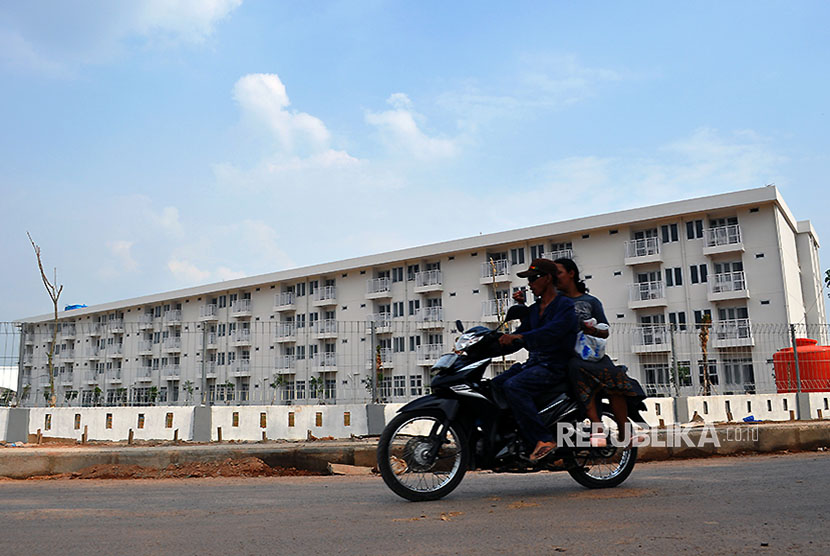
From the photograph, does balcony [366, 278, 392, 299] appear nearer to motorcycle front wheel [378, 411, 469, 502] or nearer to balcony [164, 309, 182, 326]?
balcony [164, 309, 182, 326]

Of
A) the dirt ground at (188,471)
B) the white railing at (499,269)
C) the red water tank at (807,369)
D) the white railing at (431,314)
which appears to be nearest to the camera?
the dirt ground at (188,471)

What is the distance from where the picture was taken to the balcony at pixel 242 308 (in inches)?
2279

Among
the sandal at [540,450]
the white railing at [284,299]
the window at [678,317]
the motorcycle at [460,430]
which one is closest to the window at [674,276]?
the window at [678,317]

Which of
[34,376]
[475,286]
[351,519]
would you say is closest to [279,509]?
[351,519]

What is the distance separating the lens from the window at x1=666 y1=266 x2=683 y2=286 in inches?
1524

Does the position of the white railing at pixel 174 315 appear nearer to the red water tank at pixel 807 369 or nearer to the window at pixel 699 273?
the window at pixel 699 273

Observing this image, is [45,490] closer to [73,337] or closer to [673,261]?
[73,337]

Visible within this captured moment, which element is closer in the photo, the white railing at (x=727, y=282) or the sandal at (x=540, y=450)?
the sandal at (x=540, y=450)

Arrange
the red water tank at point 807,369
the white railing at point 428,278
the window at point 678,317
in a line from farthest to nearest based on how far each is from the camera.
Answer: the white railing at point 428,278
the window at point 678,317
the red water tank at point 807,369

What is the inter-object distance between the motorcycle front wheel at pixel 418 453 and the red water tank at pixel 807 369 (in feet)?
48.0

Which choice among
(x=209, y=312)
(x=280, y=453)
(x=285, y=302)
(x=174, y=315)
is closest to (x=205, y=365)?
(x=280, y=453)

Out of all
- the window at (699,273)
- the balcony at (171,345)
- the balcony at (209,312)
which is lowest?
the balcony at (171,345)

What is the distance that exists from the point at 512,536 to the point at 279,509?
Result: 2108mm

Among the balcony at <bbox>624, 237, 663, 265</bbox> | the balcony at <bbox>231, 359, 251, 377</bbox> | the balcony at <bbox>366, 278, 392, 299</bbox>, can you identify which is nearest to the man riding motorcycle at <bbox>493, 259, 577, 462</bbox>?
the balcony at <bbox>231, 359, 251, 377</bbox>
